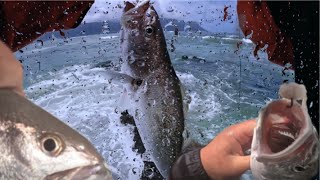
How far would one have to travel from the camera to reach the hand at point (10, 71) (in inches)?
69.4

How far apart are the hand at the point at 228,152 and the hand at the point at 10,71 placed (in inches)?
28.0

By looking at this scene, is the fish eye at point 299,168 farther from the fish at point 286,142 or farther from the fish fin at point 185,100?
the fish fin at point 185,100

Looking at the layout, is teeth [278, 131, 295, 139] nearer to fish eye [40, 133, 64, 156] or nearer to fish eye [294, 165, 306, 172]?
fish eye [294, 165, 306, 172]

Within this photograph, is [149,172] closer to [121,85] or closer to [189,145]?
[189,145]

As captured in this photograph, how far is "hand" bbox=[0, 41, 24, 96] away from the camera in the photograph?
1.76 m

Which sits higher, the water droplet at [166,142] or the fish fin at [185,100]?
the fish fin at [185,100]

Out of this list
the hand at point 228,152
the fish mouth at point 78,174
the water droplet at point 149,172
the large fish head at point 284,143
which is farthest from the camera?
the water droplet at point 149,172

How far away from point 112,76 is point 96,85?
74mm

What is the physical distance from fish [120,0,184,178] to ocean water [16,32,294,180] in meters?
0.04

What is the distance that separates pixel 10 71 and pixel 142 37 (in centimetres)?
50

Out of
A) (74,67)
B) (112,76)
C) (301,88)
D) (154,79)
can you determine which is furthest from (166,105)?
(301,88)

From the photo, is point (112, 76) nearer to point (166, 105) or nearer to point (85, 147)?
point (166, 105)

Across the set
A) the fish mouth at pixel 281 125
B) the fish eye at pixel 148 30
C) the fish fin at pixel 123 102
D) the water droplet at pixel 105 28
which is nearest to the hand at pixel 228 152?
the fish mouth at pixel 281 125

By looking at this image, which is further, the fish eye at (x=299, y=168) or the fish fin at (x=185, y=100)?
the fish fin at (x=185, y=100)
